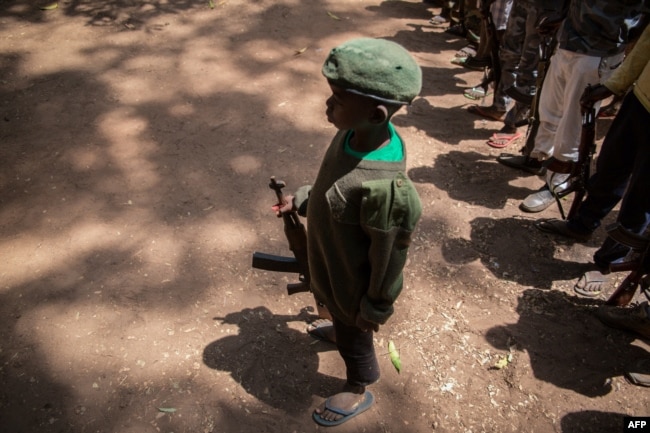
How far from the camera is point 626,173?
10.3ft

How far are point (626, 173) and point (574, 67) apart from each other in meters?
0.89

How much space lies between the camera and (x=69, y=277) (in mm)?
3178

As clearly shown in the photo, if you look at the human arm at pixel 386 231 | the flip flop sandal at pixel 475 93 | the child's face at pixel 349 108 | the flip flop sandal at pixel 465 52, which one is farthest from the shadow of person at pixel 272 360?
the flip flop sandal at pixel 465 52

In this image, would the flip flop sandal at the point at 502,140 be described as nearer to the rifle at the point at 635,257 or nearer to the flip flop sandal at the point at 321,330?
the rifle at the point at 635,257

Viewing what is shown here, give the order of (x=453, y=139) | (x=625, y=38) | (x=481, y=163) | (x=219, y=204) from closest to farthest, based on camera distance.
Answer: (x=625, y=38), (x=219, y=204), (x=481, y=163), (x=453, y=139)

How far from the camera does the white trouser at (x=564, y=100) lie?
3.32 metres

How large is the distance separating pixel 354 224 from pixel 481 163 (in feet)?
10.3

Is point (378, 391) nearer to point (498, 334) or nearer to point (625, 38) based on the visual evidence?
point (498, 334)

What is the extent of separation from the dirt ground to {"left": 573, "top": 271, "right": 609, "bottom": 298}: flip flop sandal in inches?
2.9

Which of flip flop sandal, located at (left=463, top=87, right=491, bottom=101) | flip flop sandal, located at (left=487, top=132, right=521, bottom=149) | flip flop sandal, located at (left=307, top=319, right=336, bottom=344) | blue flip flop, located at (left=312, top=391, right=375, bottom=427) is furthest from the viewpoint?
flip flop sandal, located at (left=463, top=87, right=491, bottom=101)

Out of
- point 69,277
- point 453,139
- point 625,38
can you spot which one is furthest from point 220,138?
point 625,38

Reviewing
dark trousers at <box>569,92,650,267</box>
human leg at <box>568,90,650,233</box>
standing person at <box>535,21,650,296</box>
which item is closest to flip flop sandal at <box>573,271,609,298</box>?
standing person at <box>535,21,650,296</box>

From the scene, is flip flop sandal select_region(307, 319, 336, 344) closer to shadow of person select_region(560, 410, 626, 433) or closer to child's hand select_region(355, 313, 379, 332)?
child's hand select_region(355, 313, 379, 332)

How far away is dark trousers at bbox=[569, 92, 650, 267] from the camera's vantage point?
2.85 metres
